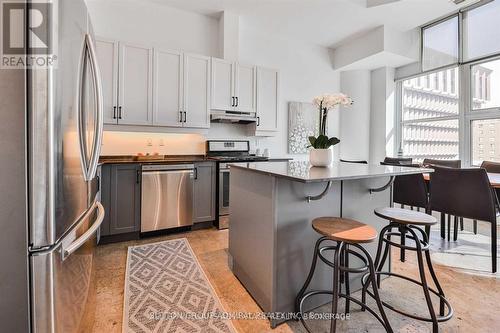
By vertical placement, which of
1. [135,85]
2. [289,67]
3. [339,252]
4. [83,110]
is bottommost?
[339,252]

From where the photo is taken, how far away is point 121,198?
9.41ft

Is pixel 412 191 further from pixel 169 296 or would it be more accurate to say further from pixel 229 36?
pixel 229 36

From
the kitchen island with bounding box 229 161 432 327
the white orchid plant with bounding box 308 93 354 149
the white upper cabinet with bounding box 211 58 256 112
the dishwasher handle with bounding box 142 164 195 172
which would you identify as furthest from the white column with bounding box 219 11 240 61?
the kitchen island with bounding box 229 161 432 327

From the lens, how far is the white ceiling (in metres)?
3.73

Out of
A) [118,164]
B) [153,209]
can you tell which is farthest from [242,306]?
[118,164]

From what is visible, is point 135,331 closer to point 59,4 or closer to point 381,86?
point 59,4

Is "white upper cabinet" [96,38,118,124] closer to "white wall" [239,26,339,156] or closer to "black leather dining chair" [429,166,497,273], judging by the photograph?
"white wall" [239,26,339,156]

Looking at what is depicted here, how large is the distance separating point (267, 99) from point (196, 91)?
4.07ft

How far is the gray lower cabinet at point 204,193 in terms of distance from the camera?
331 cm

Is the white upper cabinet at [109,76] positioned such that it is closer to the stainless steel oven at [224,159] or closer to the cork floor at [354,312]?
the stainless steel oven at [224,159]

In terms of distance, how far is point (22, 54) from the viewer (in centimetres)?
78

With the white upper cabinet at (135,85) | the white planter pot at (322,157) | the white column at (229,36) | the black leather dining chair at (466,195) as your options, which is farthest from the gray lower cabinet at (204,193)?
the black leather dining chair at (466,195)

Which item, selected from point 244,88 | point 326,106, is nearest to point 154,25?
point 244,88

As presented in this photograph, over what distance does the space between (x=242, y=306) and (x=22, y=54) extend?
71.2 inches
